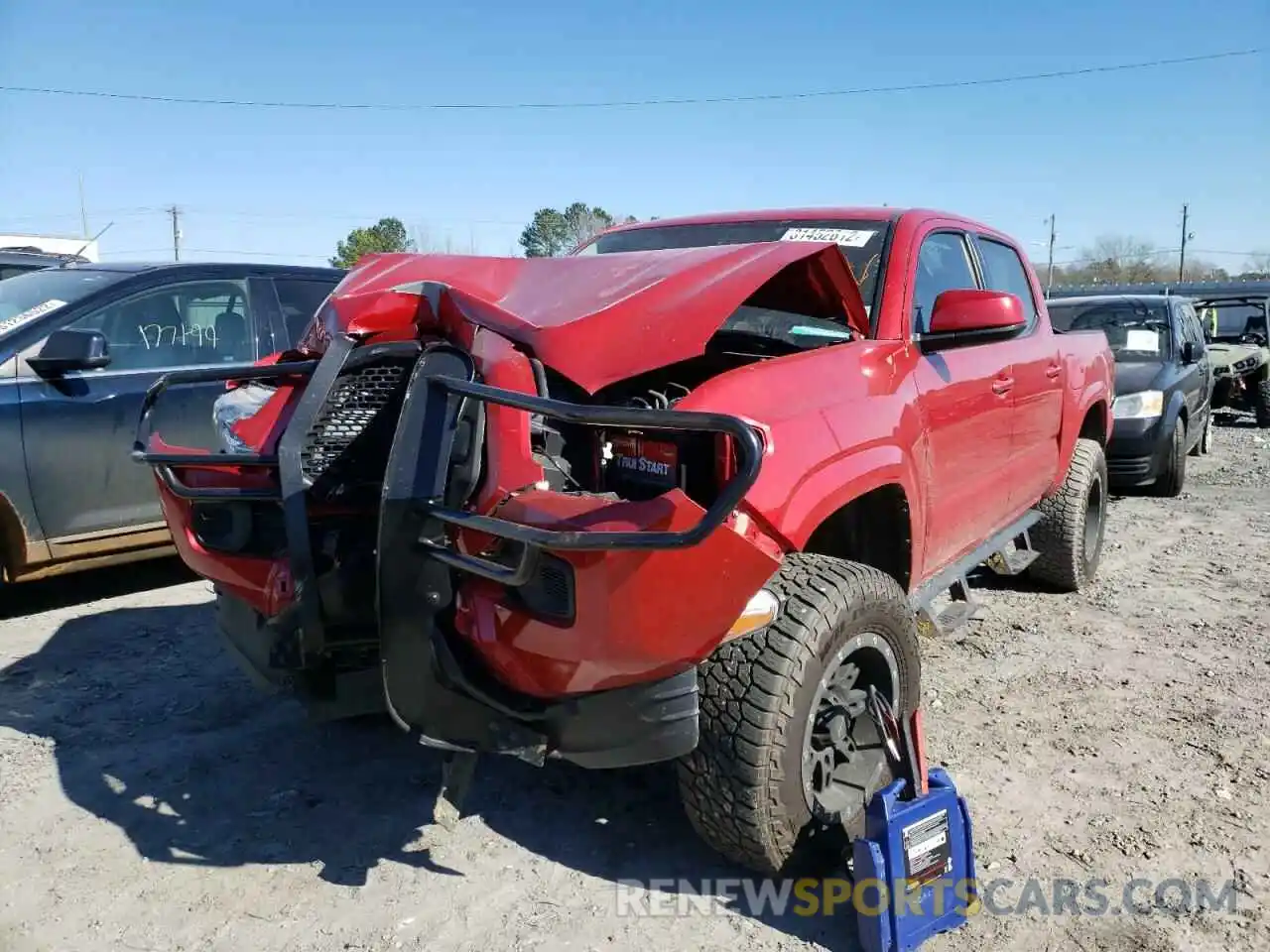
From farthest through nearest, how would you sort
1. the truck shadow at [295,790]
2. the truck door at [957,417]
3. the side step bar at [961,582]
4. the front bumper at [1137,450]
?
the front bumper at [1137,450]
the side step bar at [961,582]
the truck door at [957,417]
the truck shadow at [295,790]

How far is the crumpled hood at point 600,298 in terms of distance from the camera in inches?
97.1

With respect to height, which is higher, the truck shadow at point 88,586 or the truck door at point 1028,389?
the truck door at point 1028,389

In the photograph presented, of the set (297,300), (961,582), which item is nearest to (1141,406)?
(961,582)

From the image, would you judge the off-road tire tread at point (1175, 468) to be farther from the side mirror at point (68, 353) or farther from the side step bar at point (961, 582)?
the side mirror at point (68, 353)

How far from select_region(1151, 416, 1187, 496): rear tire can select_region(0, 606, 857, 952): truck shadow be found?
6.63m

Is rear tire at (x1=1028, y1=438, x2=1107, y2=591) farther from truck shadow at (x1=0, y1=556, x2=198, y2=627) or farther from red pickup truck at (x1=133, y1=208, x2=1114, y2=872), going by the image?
truck shadow at (x1=0, y1=556, x2=198, y2=627)

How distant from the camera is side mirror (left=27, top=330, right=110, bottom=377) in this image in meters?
4.58

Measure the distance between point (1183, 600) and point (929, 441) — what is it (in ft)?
9.70

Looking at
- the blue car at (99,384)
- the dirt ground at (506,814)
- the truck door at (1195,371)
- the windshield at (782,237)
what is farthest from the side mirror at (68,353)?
the truck door at (1195,371)

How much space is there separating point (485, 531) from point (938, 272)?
2.42 meters

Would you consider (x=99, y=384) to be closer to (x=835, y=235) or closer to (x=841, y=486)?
(x=835, y=235)

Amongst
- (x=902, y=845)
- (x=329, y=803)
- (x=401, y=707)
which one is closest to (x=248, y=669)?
(x=329, y=803)

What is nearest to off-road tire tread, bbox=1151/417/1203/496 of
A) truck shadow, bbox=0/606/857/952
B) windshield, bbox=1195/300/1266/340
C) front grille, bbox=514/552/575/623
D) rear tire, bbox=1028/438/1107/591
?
rear tire, bbox=1028/438/1107/591

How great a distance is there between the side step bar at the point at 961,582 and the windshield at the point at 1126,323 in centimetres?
467
